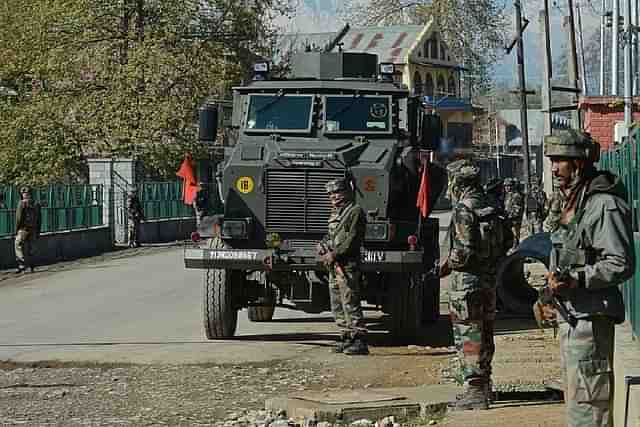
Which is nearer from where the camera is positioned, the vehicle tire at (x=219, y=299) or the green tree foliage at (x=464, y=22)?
the vehicle tire at (x=219, y=299)

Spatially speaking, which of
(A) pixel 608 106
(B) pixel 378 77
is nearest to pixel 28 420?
(B) pixel 378 77

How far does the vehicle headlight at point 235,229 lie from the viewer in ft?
45.8

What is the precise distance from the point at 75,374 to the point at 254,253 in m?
2.47

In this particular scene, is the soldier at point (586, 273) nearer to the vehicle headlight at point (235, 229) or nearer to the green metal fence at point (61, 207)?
the vehicle headlight at point (235, 229)

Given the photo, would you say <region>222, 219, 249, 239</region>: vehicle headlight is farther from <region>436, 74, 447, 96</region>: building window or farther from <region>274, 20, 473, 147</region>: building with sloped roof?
<region>436, 74, 447, 96</region>: building window

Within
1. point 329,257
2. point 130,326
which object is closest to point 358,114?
point 329,257

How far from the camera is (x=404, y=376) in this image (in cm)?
1181

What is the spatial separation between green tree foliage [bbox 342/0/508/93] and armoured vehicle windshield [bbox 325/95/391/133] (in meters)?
65.6

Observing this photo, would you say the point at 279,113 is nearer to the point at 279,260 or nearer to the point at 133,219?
the point at 279,260

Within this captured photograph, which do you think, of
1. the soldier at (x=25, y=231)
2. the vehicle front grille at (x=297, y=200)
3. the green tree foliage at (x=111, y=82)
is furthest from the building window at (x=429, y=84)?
the vehicle front grille at (x=297, y=200)

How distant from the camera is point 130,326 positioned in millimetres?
16062

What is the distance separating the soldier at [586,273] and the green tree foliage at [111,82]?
3726 centimetres

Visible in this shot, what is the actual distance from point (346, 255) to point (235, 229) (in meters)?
1.60

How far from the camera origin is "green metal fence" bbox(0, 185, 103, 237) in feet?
92.2
